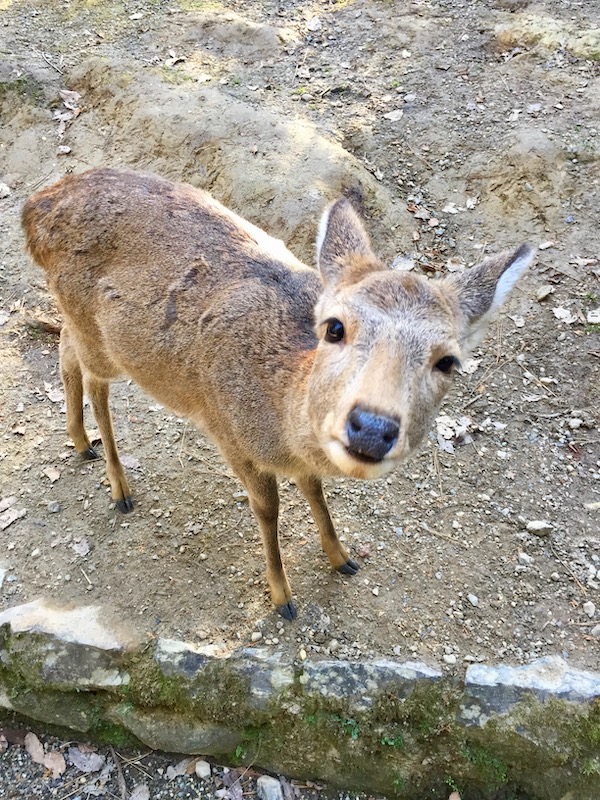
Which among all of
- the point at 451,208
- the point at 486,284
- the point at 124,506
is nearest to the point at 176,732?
the point at 124,506

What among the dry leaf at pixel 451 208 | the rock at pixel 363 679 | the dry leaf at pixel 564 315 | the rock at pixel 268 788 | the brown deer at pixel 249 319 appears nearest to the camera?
the brown deer at pixel 249 319

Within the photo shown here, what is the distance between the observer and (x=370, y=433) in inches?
91.8

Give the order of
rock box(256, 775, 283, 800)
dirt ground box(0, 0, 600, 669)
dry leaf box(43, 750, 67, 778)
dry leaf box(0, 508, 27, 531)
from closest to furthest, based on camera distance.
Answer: rock box(256, 775, 283, 800) → dry leaf box(43, 750, 67, 778) → dirt ground box(0, 0, 600, 669) → dry leaf box(0, 508, 27, 531)

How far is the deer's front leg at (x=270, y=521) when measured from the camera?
12.5ft

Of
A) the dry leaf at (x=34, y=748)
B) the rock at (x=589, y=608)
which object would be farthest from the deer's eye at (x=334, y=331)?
the dry leaf at (x=34, y=748)

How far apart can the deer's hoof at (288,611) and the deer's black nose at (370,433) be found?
6.56 feet

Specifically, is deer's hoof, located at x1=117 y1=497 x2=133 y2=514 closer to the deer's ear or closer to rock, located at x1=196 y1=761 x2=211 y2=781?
rock, located at x1=196 y1=761 x2=211 y2=781

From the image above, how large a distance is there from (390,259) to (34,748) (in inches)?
190

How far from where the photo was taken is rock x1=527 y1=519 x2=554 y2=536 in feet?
14.5

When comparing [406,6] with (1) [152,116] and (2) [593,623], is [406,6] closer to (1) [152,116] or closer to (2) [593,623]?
(1) [152,116]

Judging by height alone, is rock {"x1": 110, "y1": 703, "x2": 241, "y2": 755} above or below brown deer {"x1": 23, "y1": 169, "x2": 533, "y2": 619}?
below

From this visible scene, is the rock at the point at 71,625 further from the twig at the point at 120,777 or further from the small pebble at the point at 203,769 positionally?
the small pebble at the point at 203,769

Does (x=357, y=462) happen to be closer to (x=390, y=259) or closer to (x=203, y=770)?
(x=203, y=770)

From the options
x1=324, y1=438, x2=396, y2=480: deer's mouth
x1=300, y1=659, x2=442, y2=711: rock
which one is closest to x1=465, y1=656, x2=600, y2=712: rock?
x1=300, y1=659, x2=442, y2=711: rock
